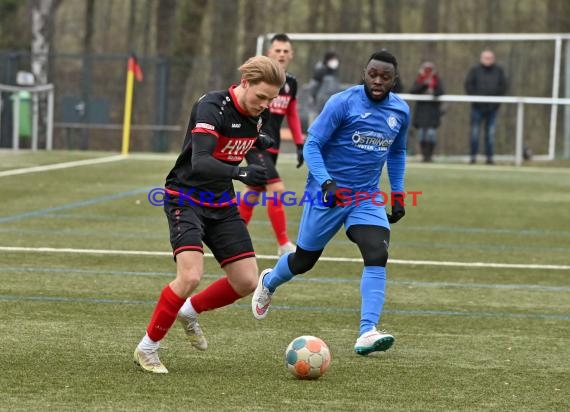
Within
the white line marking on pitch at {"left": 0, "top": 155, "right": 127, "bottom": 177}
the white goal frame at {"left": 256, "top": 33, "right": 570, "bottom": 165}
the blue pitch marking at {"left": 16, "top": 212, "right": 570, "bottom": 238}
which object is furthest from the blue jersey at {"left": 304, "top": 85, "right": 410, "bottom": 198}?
the white goal frame at {"left": 256, "top": 33, "right": 570, "bottom": 165}

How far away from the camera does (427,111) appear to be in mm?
25922

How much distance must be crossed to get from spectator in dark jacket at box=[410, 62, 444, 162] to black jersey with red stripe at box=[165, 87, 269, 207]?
738 inches

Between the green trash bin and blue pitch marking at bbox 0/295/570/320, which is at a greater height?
the green trash bin

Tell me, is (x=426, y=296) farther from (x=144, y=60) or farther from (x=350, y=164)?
(x=144, y=60)

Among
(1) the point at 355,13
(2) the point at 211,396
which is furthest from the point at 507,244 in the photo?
(1) the point at 355,13

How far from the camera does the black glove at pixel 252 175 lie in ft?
21.6

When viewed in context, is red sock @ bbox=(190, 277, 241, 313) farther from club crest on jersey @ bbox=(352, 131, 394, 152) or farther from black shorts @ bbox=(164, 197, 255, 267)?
club crest on jersey @ bbox=(352, 131, 394, 152)

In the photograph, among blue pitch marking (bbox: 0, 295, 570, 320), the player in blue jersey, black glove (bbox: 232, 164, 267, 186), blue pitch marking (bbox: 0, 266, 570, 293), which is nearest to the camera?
black glove (bbox: 232, 164, 267, 186)

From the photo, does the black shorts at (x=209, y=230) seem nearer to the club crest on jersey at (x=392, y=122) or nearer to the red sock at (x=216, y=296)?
the red sock at (x=216, y=296)

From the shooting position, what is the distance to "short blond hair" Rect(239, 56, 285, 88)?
6.88m

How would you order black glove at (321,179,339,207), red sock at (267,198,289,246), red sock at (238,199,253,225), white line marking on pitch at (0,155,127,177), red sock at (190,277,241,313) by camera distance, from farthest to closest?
white line marking on pitch at (0,155,127,177)
red sock at (238,199,253,225)
red sock at (267,198,289,246)
black glove at (321,179,339,207)
red sock at (190,277,241,313)

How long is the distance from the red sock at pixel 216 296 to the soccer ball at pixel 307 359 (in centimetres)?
70

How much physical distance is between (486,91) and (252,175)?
19.8 m

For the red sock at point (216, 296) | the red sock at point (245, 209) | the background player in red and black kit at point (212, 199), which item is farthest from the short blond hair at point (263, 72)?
the red sock at point (245, 209)
